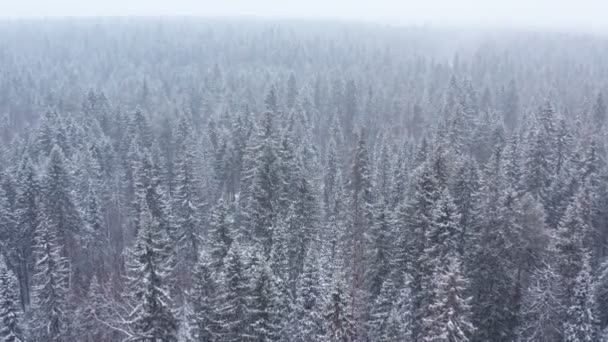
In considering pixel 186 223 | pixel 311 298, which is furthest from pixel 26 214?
pixel 311 298

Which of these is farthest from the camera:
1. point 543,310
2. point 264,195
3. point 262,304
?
point 264,195

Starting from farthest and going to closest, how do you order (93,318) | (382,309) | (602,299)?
1. (93,318)
2. (382,309)
3. (602,299)

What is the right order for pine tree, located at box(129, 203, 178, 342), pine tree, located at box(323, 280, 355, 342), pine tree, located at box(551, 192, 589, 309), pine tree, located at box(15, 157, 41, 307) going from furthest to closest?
pine tree, located at box(15, 157, 41, 307) < pine tree, located at box(551, 192, 589, 309) < pine tree, located at box(129, 203, 178, 342) < pine tree, located at box(323, 280, 355, 342)

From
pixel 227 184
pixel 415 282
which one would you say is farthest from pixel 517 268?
pixel 227 184

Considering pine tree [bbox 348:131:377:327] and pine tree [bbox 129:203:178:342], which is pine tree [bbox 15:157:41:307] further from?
pine tree [bbox 348:131:377:327]

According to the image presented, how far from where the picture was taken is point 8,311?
29.0 m

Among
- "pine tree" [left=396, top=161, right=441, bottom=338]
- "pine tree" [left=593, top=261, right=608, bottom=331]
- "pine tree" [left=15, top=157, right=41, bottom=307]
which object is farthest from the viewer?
"pine tree" [left=15, top=157, right=41, bottom=307]

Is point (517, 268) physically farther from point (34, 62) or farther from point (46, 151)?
point (34, 62)

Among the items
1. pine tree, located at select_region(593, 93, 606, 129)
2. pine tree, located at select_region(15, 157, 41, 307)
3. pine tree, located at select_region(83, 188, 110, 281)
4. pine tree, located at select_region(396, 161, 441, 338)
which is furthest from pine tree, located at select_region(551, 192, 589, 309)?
pine tree, located at select_region(593, 93, 606, 129)

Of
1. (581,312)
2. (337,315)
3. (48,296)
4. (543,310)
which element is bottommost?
(48,296)

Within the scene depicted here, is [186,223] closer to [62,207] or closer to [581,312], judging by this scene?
[62,207]

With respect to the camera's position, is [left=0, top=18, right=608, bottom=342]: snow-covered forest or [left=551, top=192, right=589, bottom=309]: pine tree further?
[left=551, top=192, right=589, bottom=309]: pine tree

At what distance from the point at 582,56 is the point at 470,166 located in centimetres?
14838

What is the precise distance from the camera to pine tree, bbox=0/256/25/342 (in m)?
28.7
